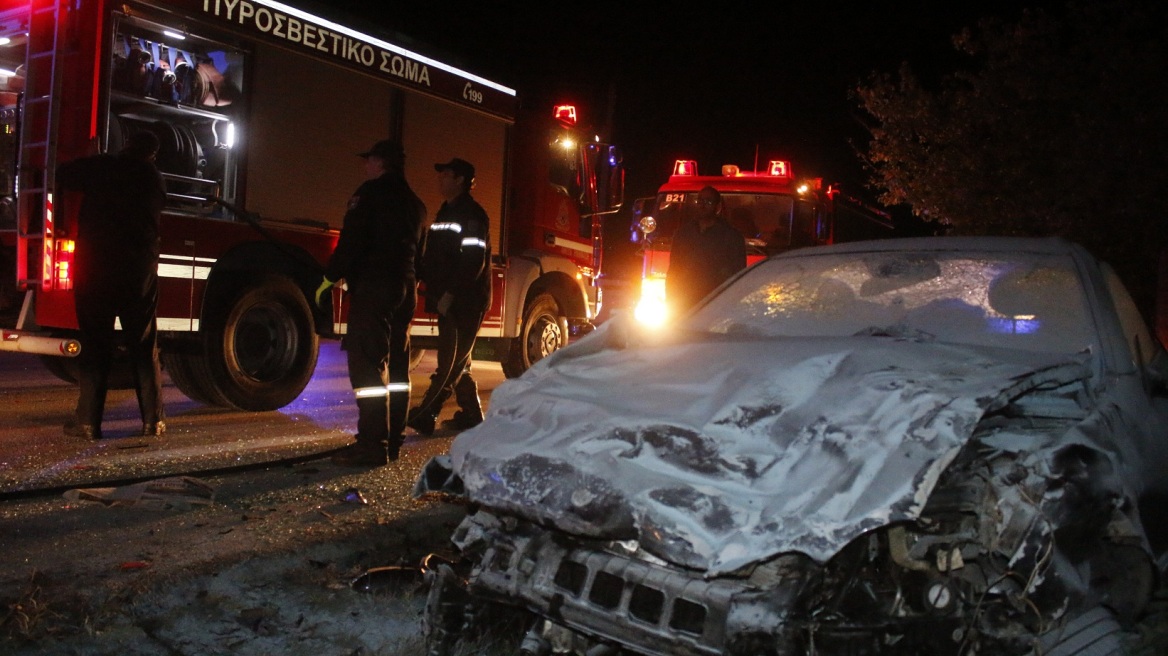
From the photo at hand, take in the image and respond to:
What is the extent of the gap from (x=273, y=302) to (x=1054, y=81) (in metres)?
12.8

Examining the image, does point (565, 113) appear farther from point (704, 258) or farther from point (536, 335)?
point (704, 258)

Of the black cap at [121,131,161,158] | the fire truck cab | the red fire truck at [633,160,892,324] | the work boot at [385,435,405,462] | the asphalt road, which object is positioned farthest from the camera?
the fire truck cab

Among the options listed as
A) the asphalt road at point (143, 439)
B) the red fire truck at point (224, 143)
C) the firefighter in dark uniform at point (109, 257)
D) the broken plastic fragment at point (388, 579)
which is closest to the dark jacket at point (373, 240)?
the asphalt road at point (143, 439)

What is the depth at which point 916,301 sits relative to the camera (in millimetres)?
3916

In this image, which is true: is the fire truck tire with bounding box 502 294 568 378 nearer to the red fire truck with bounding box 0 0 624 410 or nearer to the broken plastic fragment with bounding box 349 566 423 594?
the red fire truck with bounding box 0 0 624 410

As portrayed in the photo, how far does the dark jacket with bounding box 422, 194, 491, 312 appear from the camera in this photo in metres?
6.67

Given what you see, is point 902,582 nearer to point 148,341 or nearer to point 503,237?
point 148,341

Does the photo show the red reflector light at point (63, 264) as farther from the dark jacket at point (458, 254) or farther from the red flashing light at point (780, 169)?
the red flashing light at point (780, 169)

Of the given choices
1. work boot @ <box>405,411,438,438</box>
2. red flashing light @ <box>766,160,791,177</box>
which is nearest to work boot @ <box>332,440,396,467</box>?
work boot @ <box>405,411,438,438</box>

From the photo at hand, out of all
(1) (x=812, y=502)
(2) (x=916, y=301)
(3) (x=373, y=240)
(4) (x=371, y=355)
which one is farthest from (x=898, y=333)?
(3) (x=373, y=240)

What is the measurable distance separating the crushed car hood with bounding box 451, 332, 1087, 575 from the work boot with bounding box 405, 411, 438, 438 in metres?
3.67

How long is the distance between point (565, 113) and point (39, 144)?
5432 mm

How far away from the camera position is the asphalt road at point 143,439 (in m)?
5.16

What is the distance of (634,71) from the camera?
2952cm
